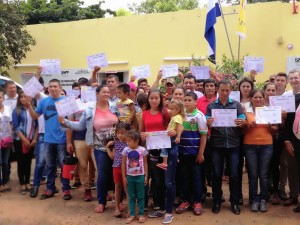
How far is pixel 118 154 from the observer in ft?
15.4

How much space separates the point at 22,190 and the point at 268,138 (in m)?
3.96

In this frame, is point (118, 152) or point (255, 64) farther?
point (255, 64)

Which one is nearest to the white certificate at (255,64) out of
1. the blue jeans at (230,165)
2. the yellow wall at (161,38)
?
the blue jeans at (230,165)

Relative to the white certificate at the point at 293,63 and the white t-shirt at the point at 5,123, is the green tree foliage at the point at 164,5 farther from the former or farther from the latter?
the white t-shirt at the point at 5,123

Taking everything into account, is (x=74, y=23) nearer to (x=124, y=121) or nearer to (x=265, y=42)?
(x=265, y=42)

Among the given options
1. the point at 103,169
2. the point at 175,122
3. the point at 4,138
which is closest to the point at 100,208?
the point at 103,169

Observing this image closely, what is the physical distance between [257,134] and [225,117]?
0.52 m

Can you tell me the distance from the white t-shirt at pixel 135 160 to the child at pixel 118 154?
18 centimetres

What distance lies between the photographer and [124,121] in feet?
16.0

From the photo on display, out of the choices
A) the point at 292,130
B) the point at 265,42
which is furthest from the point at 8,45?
the point at 292,130

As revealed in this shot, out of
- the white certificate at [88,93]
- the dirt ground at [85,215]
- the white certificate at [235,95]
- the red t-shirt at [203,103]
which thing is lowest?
the dirt ground at [85,215]

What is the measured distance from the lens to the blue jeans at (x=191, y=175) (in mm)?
4734

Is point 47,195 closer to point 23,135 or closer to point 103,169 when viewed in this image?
point 23,135

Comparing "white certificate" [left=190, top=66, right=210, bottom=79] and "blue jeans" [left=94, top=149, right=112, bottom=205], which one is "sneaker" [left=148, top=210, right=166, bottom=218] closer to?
"blue jeans" [left=94, top=149, right=112, bottom=205]
